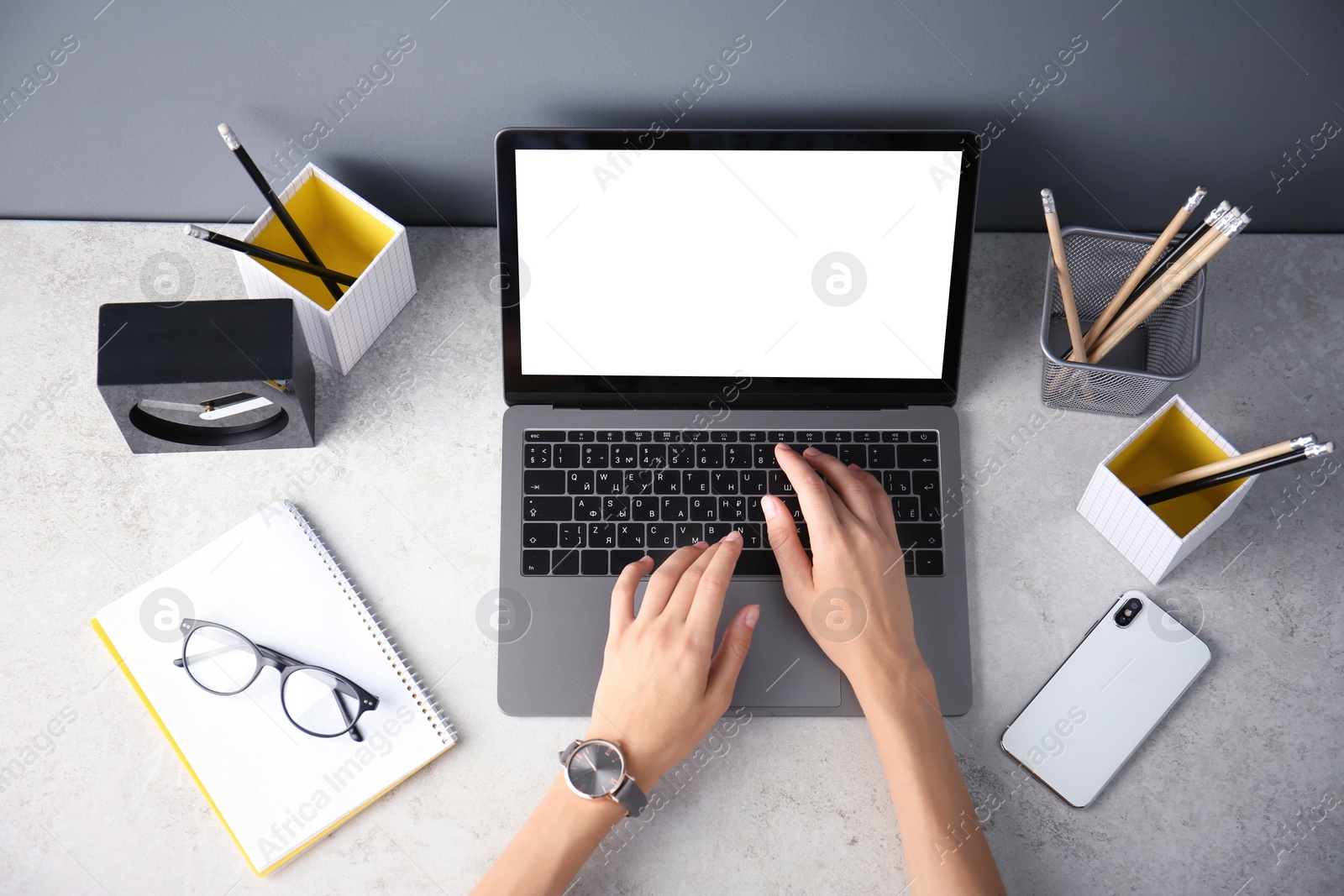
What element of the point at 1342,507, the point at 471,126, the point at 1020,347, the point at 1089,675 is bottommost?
the point at 1089,675

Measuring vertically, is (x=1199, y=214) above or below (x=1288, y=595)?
above

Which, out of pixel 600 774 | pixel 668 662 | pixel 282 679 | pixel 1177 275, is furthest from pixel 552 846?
pixel 1177 275

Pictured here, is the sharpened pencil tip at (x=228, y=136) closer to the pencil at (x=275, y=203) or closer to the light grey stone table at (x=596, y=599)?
the pencil at (x=275, y=203)

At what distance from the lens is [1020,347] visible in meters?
1.05

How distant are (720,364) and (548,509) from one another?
0.24m

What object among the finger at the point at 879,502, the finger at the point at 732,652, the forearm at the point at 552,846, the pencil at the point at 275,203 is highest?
the pencil at the point at 275,203

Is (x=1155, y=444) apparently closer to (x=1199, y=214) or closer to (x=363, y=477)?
(x=1199, y=214)

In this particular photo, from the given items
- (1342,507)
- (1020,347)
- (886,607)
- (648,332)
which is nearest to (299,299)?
(648,332)

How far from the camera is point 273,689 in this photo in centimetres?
91

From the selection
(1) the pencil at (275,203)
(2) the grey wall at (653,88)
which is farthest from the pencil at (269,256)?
(2) the grey wall at (653,88)

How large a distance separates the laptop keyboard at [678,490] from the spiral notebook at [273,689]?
187 mm

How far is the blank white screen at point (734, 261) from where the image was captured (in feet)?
3.04

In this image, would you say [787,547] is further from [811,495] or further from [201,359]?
[201,359]

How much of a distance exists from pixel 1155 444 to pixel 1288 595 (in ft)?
0.69
